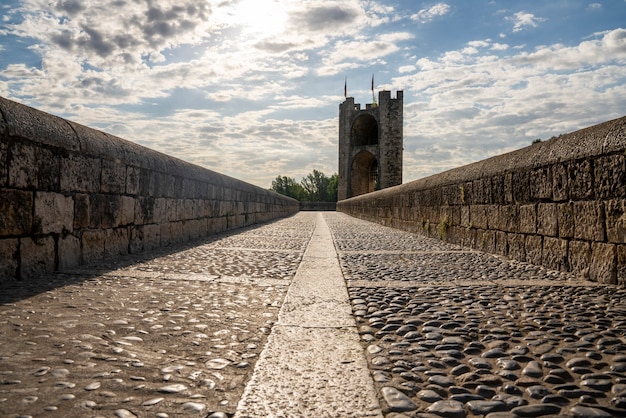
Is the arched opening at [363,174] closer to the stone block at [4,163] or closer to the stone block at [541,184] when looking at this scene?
the stone block at [541,184]

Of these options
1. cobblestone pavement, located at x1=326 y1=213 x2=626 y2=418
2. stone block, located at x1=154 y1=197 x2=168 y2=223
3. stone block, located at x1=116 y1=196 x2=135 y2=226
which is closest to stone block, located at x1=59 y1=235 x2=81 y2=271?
stone block, located at x1=116 y1=196 x2=135 y2=226

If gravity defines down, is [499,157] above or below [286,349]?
above

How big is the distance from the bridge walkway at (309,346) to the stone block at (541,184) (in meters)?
0.86

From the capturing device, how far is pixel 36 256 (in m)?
3.21

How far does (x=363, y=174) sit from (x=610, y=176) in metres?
40.9

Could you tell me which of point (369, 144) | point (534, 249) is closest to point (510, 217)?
point (534, 249)

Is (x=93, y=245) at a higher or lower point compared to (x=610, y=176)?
lower

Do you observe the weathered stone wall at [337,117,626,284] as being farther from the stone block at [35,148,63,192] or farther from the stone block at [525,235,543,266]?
the stone block at [35,148,63,192]

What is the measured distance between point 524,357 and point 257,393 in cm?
109

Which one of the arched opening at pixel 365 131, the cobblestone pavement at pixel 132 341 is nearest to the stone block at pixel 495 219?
the cobblestone pavement at pixel 132 341

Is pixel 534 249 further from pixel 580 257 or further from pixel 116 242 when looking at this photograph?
pixel 116 242

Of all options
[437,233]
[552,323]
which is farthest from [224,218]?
[552,323]

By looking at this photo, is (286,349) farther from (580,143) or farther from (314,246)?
(314,246)

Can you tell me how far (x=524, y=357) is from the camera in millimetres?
1724
